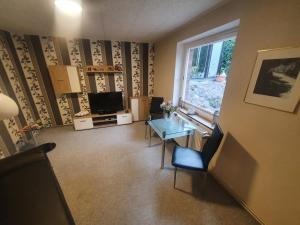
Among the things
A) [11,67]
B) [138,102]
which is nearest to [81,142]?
[138,102]

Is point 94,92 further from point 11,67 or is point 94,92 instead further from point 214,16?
point 214,16

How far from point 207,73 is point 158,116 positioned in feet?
4.77

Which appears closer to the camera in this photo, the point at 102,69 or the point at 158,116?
the point at 158,116

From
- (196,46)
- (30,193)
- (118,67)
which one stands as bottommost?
(30,193)

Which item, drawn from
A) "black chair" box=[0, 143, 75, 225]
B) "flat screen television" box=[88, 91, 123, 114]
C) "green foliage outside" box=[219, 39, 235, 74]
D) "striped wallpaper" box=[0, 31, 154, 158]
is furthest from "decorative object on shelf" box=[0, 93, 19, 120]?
"flat screen television" box=[88, 91, 123, 114]

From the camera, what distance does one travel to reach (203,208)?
1.49m

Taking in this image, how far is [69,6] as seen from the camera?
1.60m

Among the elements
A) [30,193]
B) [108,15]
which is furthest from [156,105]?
[30,193]

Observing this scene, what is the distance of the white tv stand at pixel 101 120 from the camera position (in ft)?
11.0

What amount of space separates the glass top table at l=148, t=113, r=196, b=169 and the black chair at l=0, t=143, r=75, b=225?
1363mm

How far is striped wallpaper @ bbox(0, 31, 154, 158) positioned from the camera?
8.58 ft

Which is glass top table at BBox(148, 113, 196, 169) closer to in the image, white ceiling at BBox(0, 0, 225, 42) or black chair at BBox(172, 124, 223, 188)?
black chair at BBox(172, 124, 223, 188)

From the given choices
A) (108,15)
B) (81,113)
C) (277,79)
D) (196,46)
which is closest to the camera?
(277,79)

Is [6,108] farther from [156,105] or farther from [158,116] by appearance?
[156,105]
